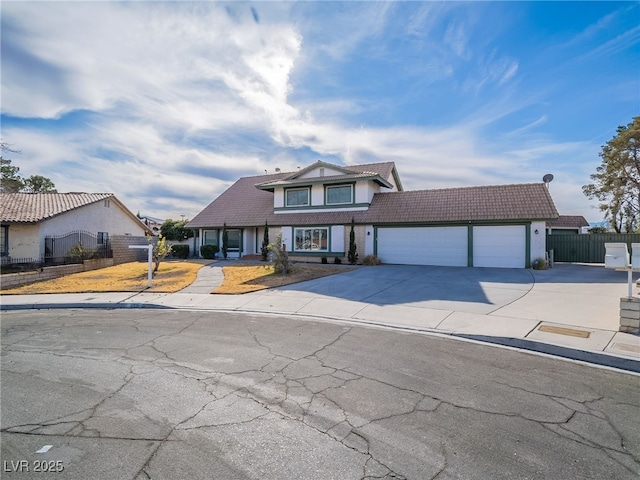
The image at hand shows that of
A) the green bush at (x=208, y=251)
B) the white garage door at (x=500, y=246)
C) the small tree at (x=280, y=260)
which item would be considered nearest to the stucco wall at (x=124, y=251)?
the green bush at (x=208, y=251)

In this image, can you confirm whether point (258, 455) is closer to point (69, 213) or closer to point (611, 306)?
point (611, 306)

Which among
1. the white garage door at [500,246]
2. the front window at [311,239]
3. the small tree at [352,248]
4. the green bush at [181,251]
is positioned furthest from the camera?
the green bush at [181,251]

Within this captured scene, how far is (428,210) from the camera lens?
20484 mm

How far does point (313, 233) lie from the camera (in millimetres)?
23484

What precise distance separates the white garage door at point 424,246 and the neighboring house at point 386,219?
0.05 m

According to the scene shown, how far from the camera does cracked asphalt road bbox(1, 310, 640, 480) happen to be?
3.05 meters

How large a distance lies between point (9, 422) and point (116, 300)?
365 inches

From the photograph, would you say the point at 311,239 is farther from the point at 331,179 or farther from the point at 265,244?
the point at 331,179

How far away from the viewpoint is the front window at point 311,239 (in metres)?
23.0

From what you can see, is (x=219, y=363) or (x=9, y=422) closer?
(x=9, y=422)

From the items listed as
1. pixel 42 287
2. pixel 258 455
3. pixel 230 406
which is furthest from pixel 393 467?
pixel 42 287

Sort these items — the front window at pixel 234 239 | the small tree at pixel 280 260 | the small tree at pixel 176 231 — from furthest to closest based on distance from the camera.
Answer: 1. the small tree at pixel 176 231
2. the front window at pixel 234 239
3. the small tree at pixel 280 260

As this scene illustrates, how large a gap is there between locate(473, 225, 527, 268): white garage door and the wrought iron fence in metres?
23.5

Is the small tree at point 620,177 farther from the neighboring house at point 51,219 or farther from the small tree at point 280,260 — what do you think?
the neighboring house at point 51,219
